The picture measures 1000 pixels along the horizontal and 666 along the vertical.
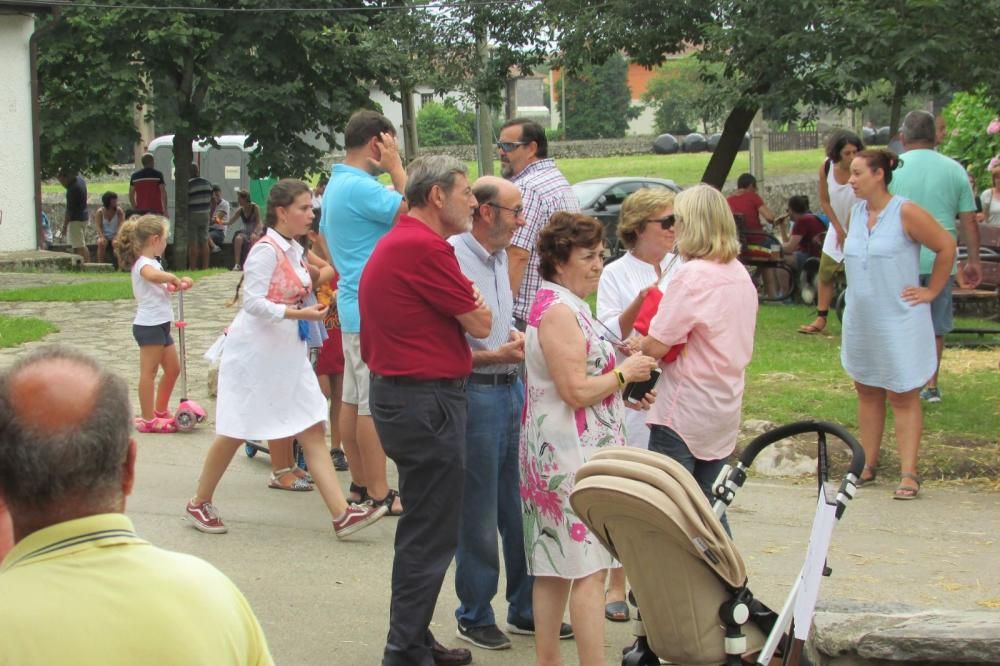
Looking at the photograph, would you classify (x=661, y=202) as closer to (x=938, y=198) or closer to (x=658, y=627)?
(x=658, y=627)

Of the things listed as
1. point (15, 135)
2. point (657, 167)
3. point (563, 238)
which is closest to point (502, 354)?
point (563, 238)

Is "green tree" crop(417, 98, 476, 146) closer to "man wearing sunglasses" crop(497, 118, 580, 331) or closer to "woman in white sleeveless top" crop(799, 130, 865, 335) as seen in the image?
"woman in white sleeveless top" crop(799, 130, 865, 335)

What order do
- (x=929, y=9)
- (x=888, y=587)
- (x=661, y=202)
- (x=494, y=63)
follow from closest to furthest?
(x=661, y=202), (x=888, y=587), (x=929, y=9), (x=494, y=63)

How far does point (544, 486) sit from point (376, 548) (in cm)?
222

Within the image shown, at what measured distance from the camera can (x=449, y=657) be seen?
18.3ft

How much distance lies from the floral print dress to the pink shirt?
53 cm

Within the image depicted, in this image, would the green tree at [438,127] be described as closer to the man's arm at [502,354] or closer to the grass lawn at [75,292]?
the grass lawn at [75,292]

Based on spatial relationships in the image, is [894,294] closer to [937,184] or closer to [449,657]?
[937,184]

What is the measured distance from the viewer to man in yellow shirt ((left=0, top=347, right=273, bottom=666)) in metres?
2.23

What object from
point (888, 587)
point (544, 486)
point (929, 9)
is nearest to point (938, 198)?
point (929, 9)

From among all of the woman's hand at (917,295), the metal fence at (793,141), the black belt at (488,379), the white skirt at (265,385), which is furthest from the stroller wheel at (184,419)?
the metal fence at (793,141)

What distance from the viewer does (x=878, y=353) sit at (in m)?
8.00

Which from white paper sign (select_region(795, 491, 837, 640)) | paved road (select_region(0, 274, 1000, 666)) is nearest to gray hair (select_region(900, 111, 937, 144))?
paved road (select_region(0, 274, 1000, 666))

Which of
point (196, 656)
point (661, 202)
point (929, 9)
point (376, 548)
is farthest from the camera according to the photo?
point (929, 9)
